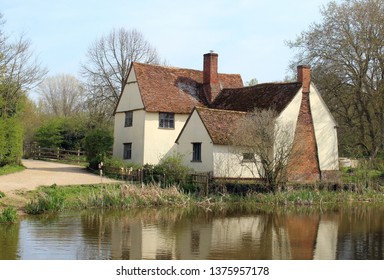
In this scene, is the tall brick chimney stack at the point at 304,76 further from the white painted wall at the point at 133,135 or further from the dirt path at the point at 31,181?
the dirt path at the point at 31,181

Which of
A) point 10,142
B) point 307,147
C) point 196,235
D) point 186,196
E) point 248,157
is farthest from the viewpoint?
point 307,147

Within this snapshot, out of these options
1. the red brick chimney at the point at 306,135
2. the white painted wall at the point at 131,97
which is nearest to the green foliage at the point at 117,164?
the white painted wall at the point at 131,97

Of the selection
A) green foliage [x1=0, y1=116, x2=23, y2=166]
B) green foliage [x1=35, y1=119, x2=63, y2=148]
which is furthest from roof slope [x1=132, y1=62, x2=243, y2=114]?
green foliage [x1=35, y1=119, x2=63, y2=148]

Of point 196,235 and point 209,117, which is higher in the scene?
point 209,117

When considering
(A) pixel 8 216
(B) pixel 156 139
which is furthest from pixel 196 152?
(A) pixel 8 216

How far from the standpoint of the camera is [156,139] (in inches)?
1510

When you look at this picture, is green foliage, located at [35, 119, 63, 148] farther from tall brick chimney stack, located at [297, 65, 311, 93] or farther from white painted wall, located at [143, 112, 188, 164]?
tall brick chimney stack, located at [297, 65, 311, 93]

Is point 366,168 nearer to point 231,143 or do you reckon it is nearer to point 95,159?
point 231,143

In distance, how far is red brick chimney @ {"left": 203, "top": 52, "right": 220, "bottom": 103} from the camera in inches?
1618

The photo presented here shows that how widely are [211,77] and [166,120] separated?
5384mm

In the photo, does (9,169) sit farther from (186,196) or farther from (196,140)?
(186,196)

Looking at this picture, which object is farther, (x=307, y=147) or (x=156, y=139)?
(x=156, y=139)

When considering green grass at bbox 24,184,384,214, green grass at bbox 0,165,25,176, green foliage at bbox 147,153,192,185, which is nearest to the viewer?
green grass at bbox 24,184,384,214

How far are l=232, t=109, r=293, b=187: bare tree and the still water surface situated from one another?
163 inches
